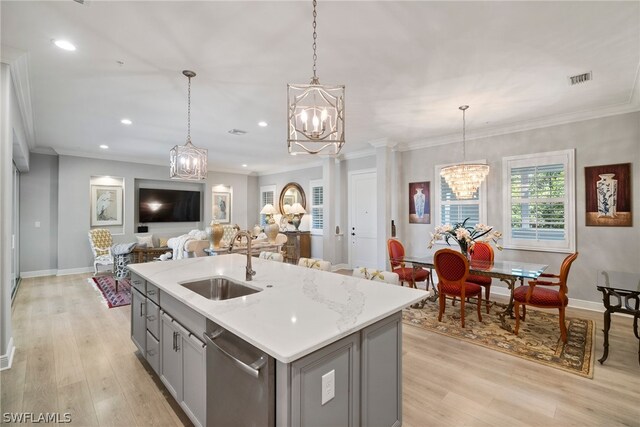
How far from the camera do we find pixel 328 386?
50.8 inches

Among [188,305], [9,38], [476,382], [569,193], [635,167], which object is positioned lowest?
[476,382]

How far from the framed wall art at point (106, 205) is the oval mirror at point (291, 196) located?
4.20m

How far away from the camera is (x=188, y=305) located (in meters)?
1.73

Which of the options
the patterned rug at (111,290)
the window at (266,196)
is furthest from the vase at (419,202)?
the patterned rug at (111,290)

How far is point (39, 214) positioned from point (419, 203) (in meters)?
8.15

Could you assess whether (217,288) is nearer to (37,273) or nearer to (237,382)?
(237,382)

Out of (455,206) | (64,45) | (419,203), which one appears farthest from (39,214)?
(455,206)

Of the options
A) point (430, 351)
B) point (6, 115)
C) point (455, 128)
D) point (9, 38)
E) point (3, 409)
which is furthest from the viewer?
point (455, 128)

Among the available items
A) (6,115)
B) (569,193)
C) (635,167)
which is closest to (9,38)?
(6,115)

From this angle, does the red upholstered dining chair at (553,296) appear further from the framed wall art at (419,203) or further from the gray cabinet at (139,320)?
the gray cabinet at (139,320)

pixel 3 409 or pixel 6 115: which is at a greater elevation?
pixel 6 115

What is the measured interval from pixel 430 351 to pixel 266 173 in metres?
7.80

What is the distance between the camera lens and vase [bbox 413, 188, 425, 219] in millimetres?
5727

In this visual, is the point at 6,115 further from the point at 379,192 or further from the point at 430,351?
the point at 379,192
